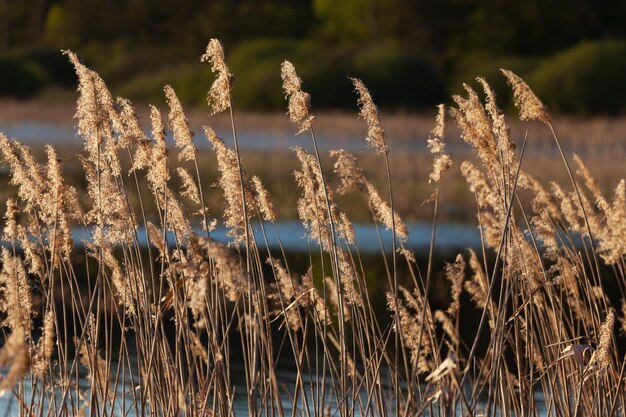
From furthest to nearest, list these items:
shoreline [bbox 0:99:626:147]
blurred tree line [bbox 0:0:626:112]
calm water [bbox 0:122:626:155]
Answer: blurred tree line [bbox 0:0:626:112] → shoreline [bbox 0:99:626:147] → calm water [bbox 0:122:626:155]

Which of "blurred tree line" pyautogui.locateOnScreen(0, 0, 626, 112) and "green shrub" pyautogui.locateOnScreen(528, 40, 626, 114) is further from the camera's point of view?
"blurred tree line" pyautogui.locateOnScreen(0, 0, 626, 112)

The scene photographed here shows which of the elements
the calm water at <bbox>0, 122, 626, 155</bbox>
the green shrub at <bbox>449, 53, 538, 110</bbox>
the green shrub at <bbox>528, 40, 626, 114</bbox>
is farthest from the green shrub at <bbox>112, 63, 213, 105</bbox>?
the green shrub at <bbox>528, 40, 626, 114</bbox>

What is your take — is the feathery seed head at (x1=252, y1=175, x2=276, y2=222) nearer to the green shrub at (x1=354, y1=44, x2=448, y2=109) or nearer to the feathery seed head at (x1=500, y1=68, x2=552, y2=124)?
the feathery seed head at (x1=500, y1=68, x2=552, y2=124)

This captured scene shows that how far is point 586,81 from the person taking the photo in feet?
89.9

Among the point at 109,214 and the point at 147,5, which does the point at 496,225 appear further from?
the point at 147,5

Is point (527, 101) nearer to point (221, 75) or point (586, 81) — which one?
point (221, 75)

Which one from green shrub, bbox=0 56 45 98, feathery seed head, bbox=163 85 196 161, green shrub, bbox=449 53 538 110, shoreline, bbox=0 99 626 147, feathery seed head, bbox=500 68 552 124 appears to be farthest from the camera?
green shrub, bbox=0 56 45 98

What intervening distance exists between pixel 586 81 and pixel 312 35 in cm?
1464

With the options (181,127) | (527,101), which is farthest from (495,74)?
(181,127)

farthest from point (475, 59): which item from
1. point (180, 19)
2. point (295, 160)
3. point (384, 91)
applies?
point (295, 160)

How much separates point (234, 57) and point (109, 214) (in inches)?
1081

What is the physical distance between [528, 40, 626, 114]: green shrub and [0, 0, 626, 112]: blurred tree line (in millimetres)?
133

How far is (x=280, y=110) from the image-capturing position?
84.7 ft

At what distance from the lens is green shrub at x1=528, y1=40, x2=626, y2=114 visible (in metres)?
27.0
